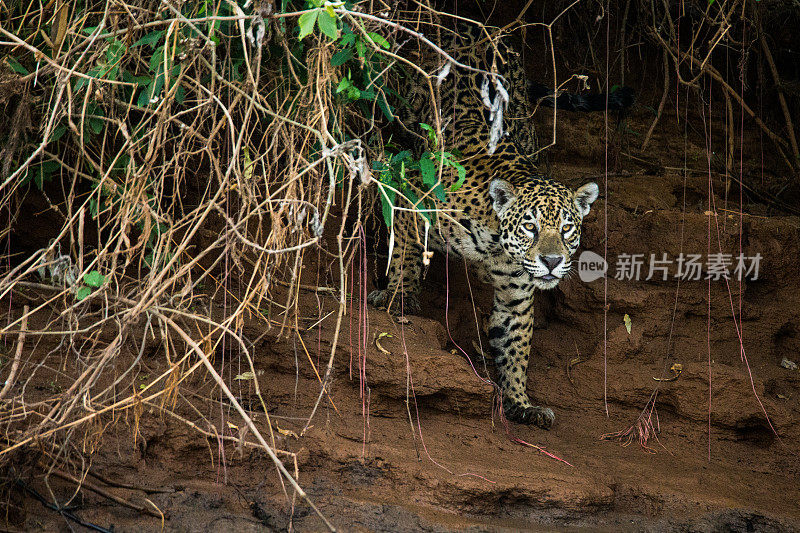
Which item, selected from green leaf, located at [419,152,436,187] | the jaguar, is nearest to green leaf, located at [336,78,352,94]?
green leaf, located at [419,152,436,187]

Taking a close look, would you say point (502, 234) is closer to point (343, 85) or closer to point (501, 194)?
point (501, 194)

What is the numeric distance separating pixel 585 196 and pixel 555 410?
1.35m

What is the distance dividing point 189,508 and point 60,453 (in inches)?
23.4

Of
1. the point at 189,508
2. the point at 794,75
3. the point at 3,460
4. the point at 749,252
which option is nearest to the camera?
the point at 3,460

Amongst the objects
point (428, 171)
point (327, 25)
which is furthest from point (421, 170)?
point (327, 25)

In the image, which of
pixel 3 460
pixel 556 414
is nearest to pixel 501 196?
pixel 556 414

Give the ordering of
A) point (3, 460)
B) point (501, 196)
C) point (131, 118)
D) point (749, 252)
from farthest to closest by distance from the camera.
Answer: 1. point (749, 252)
2. point (501, 196)
3. point (131, 118)
4. point (3, 460)

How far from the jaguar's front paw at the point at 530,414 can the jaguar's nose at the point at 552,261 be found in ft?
2.87

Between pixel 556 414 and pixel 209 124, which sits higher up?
pixel 209 124

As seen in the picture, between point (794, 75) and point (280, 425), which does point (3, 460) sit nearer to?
point (280, 425)

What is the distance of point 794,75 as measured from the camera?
22.7 feet

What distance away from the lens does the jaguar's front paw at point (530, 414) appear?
504 centimetres

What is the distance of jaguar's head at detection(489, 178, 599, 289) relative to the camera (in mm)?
4848

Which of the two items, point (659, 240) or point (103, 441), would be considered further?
point (659, 240)
